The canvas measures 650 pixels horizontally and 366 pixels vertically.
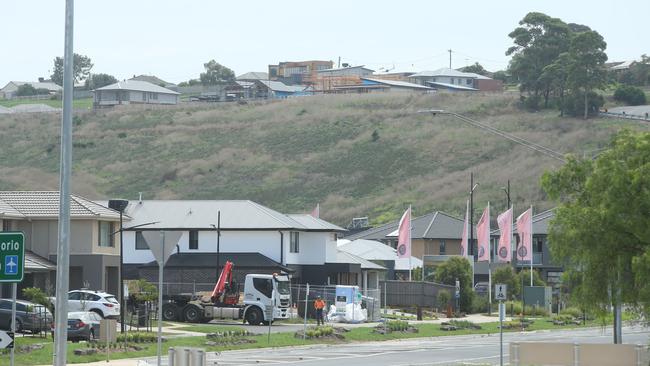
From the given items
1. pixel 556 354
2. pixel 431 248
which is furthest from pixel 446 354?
pixel 431 248

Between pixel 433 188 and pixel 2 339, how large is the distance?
378 ft

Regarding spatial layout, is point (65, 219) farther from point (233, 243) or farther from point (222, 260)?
point (233, 243)

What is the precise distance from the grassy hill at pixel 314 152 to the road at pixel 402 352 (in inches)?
2691

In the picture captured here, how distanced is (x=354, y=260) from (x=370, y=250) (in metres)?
10.0

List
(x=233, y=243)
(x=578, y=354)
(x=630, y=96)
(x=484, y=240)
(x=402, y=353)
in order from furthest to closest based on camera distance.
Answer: (x=630, y=96) → (x=233, y=243) → (x=484, y=240) → (x=402, y=353) → (x=578, y=354)

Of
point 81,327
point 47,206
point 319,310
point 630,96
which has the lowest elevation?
point 319,310

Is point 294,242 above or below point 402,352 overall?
above

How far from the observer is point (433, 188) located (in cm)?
13475

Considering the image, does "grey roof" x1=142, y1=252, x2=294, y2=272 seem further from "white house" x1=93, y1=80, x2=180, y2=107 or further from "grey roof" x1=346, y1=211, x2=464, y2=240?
"white house" x1=93, y1=80, x2=180, y2=107

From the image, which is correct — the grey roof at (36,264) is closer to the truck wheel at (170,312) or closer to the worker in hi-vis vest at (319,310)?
the truck wheel at (170,312)

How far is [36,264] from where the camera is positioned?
192 ft

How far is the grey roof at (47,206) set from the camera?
61.6 metres

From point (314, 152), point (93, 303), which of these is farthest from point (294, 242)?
point (314, 152)

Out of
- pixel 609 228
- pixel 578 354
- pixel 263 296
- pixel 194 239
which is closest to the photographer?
pixel 609 228
